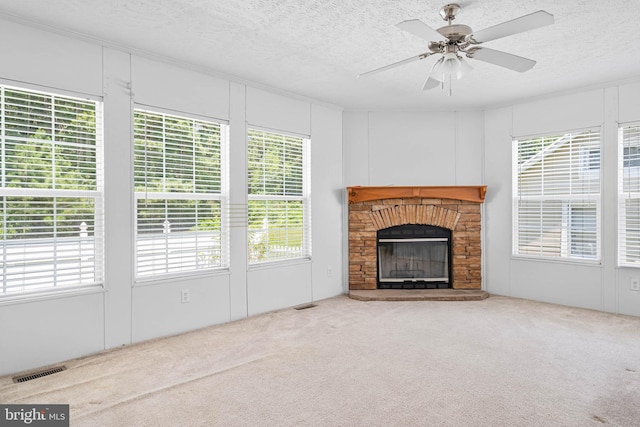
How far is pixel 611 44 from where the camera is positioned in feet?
11.4

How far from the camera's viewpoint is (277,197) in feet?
15.8

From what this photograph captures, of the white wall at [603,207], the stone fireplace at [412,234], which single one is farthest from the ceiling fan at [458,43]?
the stone fireplace at [412,234]

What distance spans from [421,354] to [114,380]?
228 cm

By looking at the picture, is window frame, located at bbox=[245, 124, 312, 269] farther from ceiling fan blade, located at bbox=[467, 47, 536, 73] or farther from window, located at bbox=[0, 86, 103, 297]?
ceiling fan blade, located at bbox=[467, 47, 536, 73]

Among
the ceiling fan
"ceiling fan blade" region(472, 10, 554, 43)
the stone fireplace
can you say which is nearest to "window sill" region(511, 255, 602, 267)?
the stone fireplace

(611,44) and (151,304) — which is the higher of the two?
(611,44)

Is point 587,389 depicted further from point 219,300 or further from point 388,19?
point 219,300

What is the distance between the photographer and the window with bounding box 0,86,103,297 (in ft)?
9.77

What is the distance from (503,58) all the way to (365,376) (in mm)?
2396

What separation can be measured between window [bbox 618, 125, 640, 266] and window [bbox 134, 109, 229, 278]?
4.31m

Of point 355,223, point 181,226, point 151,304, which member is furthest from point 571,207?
point 151,304

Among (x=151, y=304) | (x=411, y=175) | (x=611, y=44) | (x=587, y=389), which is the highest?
(x=611, y=44)

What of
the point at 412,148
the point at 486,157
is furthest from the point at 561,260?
the point at 412,148

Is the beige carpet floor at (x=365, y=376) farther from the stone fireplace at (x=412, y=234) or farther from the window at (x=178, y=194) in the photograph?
the stone fireplace at (x=412, y=234)
